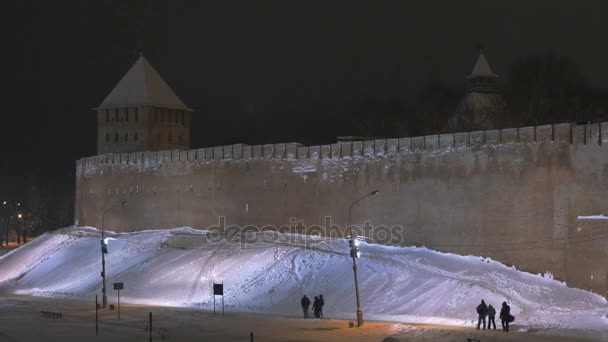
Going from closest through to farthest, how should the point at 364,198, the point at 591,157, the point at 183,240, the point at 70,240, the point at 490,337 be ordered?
the point at 490,337, the point at 591,157, the point at 364,198, the point at 183,240, the point at 70,240

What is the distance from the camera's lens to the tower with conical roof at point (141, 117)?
41.2m

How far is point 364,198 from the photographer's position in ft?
91.0

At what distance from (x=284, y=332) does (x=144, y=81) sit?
2639 centimetres

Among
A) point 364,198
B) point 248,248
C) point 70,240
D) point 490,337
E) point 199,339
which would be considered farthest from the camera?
point 70,240

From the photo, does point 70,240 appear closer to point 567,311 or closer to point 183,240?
point 183,240

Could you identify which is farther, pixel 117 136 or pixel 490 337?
pixel 117 136

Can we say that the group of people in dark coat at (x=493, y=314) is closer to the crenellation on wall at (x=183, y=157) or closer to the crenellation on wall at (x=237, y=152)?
the crenellation on wall at (x=237, y=152)

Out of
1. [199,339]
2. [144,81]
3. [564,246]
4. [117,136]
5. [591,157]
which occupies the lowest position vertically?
Result: [199,339]

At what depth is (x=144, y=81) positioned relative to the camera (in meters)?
42.7

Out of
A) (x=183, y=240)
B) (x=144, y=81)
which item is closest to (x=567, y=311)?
(x=183, y=240)

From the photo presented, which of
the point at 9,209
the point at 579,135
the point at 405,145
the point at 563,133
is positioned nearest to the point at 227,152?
the point at 405,145

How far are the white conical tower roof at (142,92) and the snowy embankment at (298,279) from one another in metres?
8.33

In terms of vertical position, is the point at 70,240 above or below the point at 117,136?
below

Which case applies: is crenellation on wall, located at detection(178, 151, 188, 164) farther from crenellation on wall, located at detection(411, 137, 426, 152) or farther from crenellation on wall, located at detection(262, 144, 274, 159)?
crenellation on wall, located at detection(411, 137, 426, 152)
